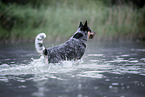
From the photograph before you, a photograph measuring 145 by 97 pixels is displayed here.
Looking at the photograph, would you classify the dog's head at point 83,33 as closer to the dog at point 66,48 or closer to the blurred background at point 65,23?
the dog at point 66,48

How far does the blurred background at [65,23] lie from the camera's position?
21766 mm

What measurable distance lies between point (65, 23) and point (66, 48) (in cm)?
1448

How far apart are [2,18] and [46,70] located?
17.0 meters

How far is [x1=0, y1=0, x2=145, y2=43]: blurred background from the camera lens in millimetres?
21766

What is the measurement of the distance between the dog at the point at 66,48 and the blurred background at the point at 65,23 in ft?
37.8

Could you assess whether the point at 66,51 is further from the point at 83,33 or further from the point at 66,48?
the point at 83,33

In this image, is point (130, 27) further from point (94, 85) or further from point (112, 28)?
point (94, 85)

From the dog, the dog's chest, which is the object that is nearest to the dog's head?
the dog

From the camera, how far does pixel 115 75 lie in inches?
267

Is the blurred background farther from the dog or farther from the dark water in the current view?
the dark water

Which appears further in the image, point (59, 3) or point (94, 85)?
point (59, 3)

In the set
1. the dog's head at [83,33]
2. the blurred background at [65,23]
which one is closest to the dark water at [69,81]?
the dog's head at [83,33]

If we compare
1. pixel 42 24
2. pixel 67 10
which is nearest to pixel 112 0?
pixel 67 10

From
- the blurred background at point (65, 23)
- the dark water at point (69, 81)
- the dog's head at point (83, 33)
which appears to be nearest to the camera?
the dark water at point (69, 81)
